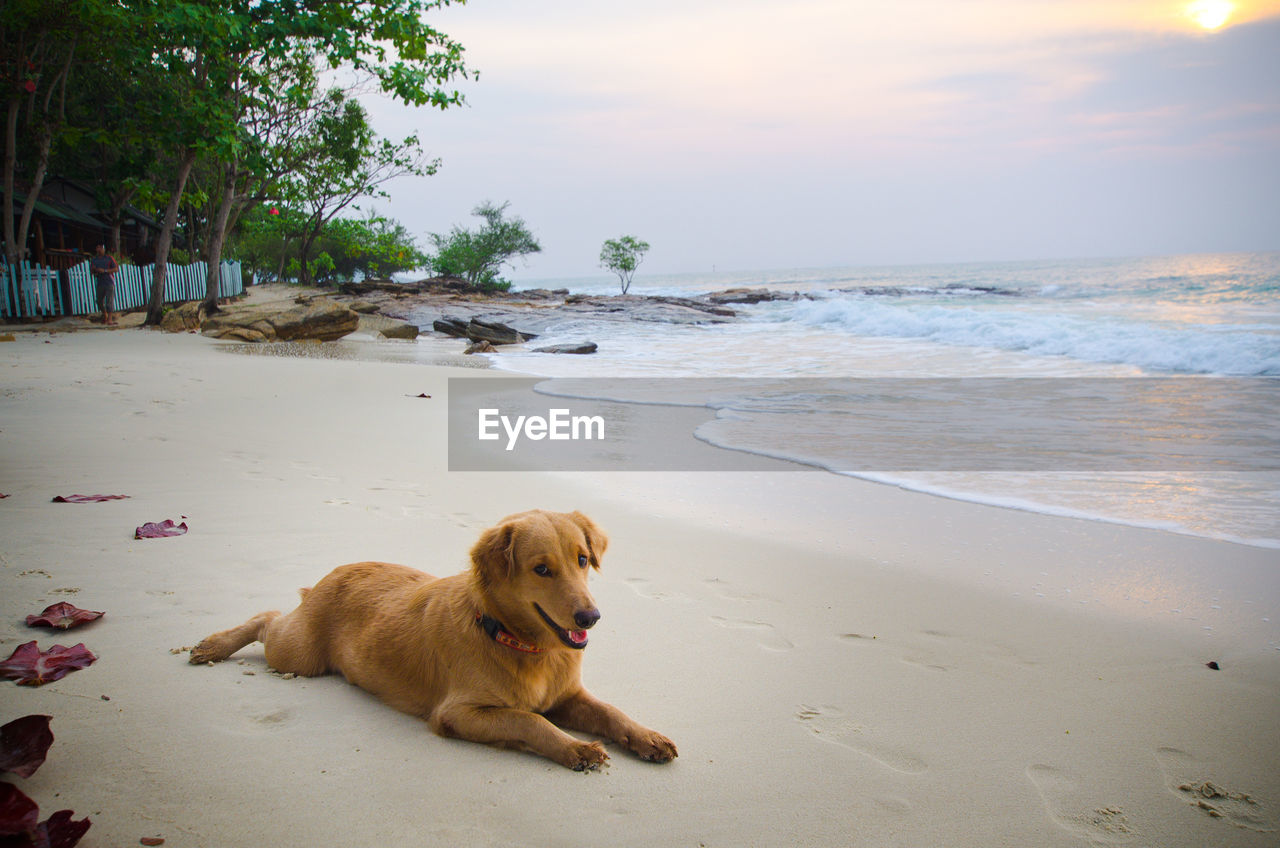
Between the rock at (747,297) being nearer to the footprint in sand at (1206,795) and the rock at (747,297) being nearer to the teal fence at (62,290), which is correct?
the teal fence at (62,290)

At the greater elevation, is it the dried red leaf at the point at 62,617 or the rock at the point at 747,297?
the rock at the point at 747,297

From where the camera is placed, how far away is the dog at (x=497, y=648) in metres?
2.65

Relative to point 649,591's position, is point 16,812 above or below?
above

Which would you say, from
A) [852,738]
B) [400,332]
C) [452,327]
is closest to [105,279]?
[400,332]

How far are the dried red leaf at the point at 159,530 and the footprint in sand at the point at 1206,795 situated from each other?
4962mm

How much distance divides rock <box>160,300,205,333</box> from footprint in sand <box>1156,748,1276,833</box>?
2238 cm

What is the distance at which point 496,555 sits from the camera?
2.74m

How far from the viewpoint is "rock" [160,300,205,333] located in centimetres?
2044

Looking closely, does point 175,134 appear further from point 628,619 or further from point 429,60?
point 628,619

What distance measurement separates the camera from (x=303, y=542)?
15.2ft

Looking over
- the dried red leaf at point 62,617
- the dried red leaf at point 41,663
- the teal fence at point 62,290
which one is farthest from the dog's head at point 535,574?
the teal fence at point 62,290

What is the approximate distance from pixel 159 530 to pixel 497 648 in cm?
288

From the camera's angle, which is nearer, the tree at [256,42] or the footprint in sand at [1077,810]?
the footprint in sand at [1077,810]

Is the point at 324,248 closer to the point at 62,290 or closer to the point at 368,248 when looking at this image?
the point at 368,248
